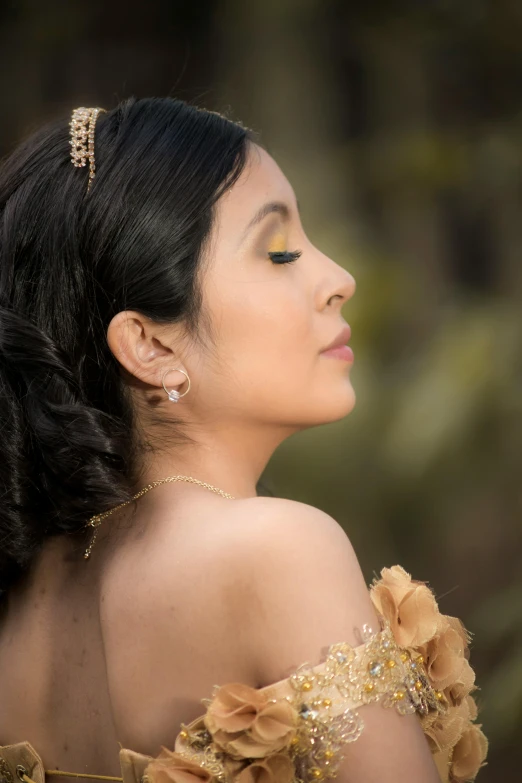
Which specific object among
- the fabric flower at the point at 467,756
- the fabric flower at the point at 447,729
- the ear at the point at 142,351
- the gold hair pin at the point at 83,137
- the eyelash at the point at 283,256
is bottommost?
the fabric flower at the point at 467,756

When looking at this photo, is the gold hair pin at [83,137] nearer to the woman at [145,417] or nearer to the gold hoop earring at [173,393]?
the woman at [145,417]

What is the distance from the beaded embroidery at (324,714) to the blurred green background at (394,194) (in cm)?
199

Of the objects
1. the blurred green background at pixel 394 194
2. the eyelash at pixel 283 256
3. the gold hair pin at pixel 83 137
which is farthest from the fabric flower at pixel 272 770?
the blurred green background at pixel 394 194

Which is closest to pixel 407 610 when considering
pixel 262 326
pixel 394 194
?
pixel 262 326

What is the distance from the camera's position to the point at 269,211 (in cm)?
131

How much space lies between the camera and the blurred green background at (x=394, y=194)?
3016mm

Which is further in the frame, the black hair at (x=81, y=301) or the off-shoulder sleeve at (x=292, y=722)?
the black hair at (x=81, y=301)

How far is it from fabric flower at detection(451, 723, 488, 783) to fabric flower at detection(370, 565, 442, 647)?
0.19 meters

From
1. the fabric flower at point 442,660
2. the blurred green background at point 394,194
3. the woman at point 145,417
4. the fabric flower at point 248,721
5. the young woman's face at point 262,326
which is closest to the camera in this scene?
the fabric flower at point 248,721

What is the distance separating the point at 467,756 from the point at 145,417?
2.05 feet

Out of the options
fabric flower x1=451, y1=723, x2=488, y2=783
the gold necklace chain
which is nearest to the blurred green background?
fabric flower x1=451, y1=723, x2=488, y2=783

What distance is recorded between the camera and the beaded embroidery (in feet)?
3.14

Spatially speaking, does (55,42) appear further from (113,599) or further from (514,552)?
(113,599)

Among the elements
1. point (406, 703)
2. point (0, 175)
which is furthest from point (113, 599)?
point (0, 175)
